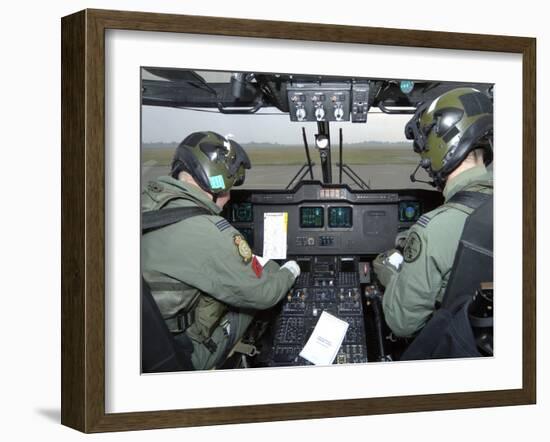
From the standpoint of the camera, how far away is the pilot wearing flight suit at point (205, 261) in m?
3.42

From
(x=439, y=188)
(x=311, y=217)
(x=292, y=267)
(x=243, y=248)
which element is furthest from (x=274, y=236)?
(x=439, y=188)

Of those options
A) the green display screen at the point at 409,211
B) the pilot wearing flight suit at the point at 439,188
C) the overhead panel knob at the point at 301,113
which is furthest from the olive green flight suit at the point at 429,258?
the overhead panel knob at the point at 301,113

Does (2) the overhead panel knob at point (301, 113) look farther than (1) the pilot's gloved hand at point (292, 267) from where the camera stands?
No

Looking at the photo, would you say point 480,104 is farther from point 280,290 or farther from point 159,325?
point 159,325

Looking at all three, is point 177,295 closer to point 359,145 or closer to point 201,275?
point 201,275

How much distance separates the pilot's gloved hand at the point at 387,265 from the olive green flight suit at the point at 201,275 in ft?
1.86

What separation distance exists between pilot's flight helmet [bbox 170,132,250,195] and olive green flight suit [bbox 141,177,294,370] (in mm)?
72

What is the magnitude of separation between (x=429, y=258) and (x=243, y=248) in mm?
791

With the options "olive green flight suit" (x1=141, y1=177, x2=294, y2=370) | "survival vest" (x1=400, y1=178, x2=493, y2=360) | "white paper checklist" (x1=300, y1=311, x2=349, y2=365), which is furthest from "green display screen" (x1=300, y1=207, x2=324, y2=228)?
"survival vest" (x1=400, y1=178, x2=493, y2=360)

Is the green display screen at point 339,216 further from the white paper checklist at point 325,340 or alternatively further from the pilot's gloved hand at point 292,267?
the white paper checklist at point 325,340

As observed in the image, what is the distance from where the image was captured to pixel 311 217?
4.39 m

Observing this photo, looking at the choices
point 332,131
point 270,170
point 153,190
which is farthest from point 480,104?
point 153,190

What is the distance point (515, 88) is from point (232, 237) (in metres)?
1.36

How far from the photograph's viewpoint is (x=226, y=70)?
340cm
